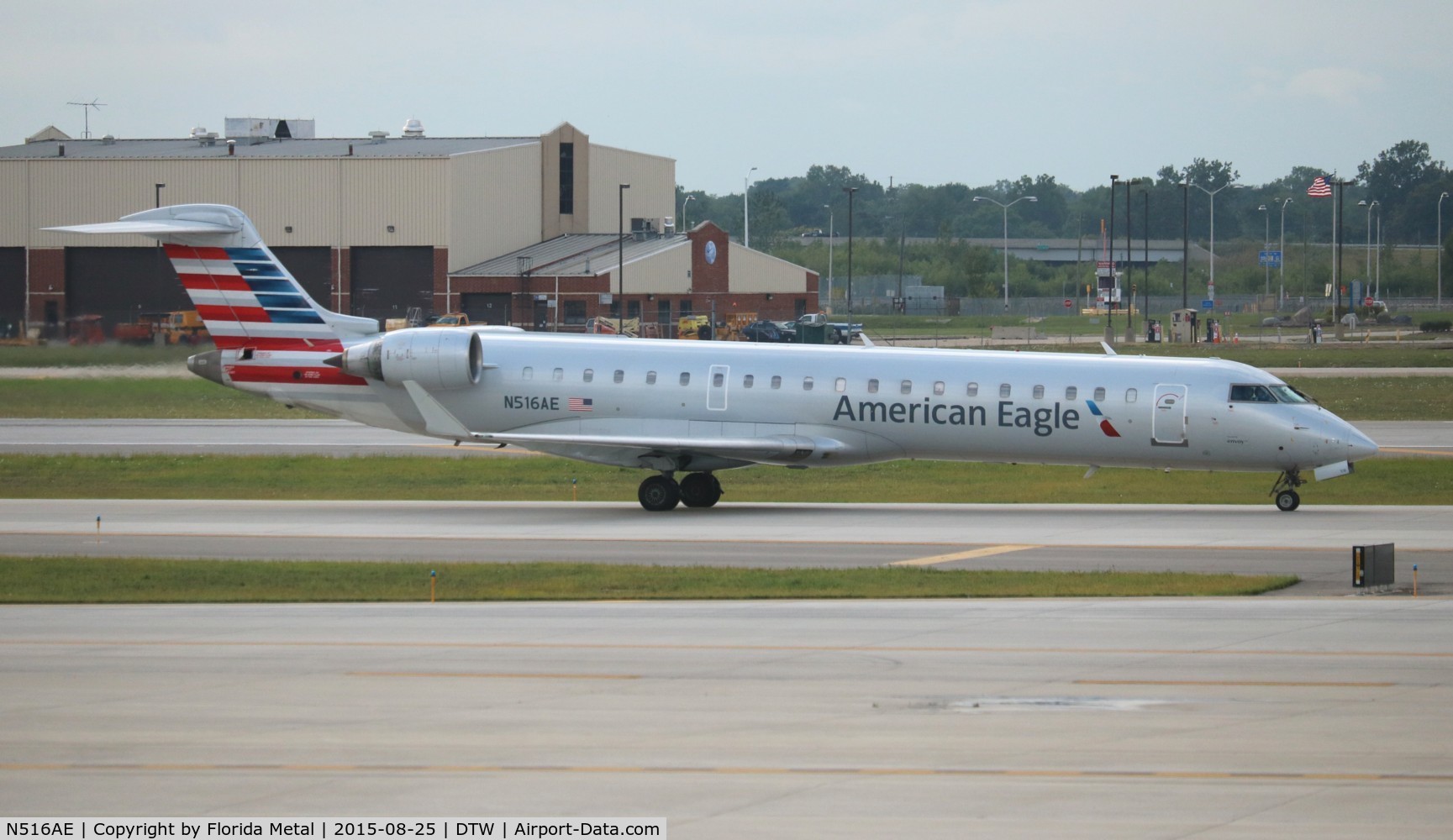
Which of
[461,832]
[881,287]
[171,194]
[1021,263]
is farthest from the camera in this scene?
[1021,263]

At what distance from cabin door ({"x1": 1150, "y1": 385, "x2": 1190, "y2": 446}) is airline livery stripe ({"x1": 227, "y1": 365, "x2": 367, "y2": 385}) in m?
15.4

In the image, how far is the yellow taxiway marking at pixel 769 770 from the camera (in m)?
11.4

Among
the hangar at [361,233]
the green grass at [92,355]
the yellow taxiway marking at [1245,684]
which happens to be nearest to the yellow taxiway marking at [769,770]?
the yellow taxiway marking at [1245,684]

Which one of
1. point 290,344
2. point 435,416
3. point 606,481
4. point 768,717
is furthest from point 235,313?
point 768,717

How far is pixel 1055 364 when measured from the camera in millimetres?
29188

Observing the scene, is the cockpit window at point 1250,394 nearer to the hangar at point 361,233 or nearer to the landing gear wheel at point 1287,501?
the landing gear wheel at point 1287,501

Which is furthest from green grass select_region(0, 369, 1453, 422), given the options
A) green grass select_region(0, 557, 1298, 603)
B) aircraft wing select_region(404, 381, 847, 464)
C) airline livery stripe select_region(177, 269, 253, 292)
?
green grass select_region(0, 557, 1298, 603)

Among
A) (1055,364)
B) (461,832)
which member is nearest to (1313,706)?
(461,832)

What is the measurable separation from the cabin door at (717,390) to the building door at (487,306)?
50997 mm

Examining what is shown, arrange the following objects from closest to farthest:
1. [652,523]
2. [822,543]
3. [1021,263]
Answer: [822,543] → [652,523] → [1021,263]

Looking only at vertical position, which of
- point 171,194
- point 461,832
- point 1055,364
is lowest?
point 461,832

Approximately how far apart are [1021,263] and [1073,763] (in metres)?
163

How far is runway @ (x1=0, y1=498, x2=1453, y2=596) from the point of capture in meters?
23.3

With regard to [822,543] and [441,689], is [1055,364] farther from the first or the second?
[441,689]
